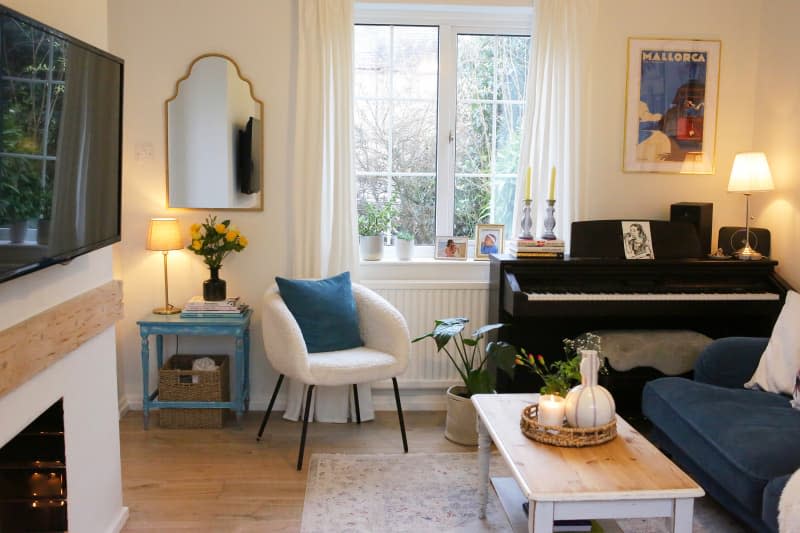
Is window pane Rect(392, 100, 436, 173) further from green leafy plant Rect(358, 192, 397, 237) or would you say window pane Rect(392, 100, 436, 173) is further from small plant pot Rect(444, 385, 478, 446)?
small plant pot Rect(444, 385, 478, 446)

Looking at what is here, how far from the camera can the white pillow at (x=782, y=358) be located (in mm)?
3123

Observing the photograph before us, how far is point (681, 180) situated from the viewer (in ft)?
14.0

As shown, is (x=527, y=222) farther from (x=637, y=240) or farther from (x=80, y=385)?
(x=80, y=385)

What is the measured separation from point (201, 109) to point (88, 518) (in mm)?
2235

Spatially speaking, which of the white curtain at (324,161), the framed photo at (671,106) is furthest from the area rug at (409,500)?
the framed photo at (671,106)

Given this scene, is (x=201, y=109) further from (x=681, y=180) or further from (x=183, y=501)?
(x=681, y=180)

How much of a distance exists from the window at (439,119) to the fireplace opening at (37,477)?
2.36 metres

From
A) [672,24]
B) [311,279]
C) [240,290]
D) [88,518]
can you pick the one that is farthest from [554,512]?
[672,24]

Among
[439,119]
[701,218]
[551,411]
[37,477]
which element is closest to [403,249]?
[439,119]

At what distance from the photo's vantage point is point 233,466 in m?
3.50

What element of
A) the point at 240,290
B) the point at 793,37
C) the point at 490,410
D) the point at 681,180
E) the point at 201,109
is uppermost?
the point at 793,37

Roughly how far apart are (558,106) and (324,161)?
51.0 inches

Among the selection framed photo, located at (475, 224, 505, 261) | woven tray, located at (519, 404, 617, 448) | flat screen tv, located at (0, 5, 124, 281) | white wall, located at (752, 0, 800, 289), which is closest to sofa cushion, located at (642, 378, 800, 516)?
woven tray, located at (519, 404, 617, 448)

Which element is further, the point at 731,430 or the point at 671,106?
the point at 671,106
